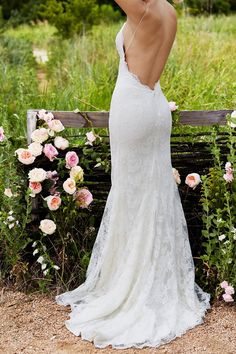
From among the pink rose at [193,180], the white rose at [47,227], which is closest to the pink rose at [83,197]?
the white rose at [47,227]

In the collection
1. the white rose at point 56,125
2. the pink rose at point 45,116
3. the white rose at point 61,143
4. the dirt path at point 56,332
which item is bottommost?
the dirt path at point 56,332

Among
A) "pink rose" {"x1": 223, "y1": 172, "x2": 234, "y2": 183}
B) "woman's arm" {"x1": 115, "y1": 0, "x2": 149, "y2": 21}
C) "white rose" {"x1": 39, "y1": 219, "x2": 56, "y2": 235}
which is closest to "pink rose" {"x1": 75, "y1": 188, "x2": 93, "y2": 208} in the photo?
"white rose" {"x1": 39, "y1": 219, "x2": 56, "y2": 235}

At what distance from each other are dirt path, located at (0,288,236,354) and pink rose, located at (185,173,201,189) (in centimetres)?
74

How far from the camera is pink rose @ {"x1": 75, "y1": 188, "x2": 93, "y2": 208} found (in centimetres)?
409

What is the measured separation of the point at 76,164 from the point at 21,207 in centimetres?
43

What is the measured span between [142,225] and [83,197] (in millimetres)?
558

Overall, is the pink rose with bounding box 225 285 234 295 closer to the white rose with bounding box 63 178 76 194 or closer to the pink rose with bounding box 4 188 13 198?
the white rose with bounding box 63 178 76 194

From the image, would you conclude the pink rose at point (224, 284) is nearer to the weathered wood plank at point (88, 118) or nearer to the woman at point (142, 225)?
the woman at point (142, 225)

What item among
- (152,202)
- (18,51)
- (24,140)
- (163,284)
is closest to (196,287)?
(163,284)

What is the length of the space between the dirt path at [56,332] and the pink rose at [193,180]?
2.43 feet

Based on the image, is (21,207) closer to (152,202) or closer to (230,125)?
(152,202)

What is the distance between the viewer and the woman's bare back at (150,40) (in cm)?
339

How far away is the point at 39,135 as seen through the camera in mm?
4035

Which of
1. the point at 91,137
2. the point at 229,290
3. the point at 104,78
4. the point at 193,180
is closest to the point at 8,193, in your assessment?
the point at 91,137
